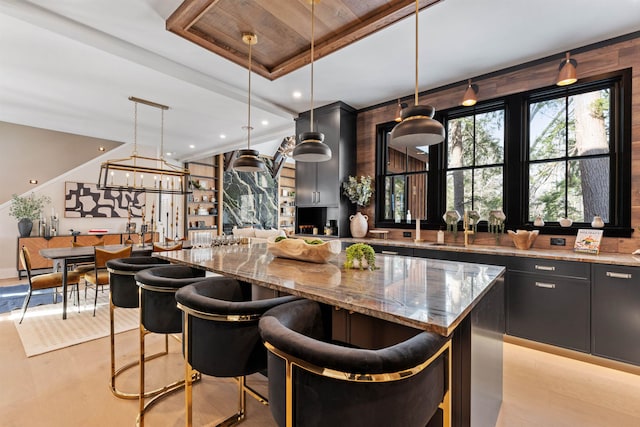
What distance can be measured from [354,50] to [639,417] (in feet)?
12.1

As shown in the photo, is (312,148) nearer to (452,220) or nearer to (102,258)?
(452,220)

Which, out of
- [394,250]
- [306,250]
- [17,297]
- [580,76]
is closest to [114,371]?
[306,250]

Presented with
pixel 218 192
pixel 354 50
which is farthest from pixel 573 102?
pixel 218 192

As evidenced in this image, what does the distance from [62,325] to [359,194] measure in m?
4.06

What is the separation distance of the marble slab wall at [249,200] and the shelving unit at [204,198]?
0.79 ft

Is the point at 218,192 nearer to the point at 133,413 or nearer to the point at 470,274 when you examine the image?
the point at 133,413

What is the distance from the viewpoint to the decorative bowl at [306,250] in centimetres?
200

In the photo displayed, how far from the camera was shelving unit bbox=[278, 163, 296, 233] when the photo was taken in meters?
10.9

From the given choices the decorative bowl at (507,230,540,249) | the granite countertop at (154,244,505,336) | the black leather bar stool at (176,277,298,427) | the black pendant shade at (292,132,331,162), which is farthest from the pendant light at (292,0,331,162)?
the decorative bowl at (507,230,540,249)

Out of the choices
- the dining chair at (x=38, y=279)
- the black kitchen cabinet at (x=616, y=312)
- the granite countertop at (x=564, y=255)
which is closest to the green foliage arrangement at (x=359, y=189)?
the granite countertop at (x=564, y=255)

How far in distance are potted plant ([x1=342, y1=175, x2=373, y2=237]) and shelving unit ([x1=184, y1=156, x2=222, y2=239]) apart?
18.3 ft

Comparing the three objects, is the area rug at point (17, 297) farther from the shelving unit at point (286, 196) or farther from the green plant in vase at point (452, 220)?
the shelving unit at point (286, 196)

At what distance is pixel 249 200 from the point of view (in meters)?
9.85

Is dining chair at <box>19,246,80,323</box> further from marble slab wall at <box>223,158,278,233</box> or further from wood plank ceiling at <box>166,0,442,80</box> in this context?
marble slab wall at <box>223,158,278,233</box>
